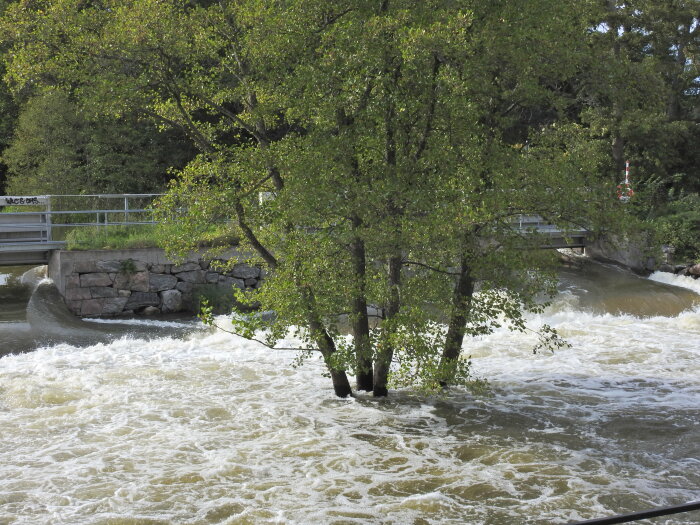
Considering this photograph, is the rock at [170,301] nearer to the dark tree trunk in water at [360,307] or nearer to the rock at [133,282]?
the rock at [133,282]

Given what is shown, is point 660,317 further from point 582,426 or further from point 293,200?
point 293,200

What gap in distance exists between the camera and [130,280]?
54.3 feet

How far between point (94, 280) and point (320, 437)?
8.80 metres

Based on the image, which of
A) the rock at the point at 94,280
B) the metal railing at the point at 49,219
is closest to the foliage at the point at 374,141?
the metal railing at the point at 49,219

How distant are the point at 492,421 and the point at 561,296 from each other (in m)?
8.75

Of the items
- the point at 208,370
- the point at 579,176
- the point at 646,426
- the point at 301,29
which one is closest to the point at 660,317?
the point at 646,426

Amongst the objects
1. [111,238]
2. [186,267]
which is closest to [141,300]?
[186,267]

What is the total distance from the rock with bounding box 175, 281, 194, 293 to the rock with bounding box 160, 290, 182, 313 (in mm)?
128

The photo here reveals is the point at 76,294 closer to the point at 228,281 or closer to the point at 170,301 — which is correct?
the point at 170,301

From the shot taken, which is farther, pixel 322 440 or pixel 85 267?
pixel 85 267

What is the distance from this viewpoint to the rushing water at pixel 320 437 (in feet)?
23.6

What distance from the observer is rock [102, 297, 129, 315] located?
16.3 metres

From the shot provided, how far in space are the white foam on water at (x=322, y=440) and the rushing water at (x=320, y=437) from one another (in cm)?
3

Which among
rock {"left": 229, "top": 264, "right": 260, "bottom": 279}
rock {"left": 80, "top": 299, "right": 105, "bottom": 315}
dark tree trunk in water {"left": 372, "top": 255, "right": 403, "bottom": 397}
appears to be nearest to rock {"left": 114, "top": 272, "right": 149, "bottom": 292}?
rock {"left": 80, "top": 299, "right": 105, "bottom": 315}
